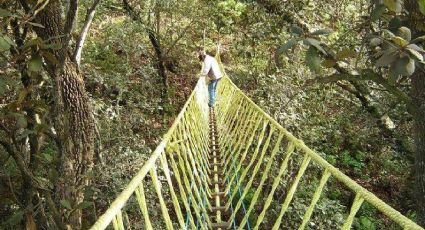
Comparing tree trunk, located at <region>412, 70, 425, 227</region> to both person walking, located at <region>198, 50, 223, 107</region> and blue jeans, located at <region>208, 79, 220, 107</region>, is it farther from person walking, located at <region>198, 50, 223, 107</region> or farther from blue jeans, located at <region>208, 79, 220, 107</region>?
blue jeans, located at <region>208, 79, 220, 107</region>

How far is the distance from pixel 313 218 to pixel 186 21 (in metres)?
5.51

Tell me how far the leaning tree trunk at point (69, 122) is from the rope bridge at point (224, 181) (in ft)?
1.65

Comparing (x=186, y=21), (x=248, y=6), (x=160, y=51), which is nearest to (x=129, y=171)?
(x=248, y=6)

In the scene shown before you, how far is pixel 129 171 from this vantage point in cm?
423

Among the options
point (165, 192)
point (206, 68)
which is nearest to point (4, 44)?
point (165, 192)

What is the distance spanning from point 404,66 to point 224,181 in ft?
5.78

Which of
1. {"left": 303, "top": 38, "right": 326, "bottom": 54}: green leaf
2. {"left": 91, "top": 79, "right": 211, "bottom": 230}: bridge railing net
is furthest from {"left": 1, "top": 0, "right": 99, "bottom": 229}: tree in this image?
{"left": 303, "top": 38, "right": 326, "bottom": 54}: green leaf

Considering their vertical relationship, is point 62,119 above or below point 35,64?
below

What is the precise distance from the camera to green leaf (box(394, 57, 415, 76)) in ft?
4.58

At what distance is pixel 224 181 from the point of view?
2969mm

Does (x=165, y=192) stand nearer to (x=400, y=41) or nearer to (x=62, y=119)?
(x=62, y=119)

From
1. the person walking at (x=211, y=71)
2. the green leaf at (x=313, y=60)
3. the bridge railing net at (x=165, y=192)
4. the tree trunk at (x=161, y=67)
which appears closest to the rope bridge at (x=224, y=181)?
the bridge railing net at (x=165, y=192)

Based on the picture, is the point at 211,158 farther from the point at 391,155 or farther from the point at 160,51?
the point at 160,51

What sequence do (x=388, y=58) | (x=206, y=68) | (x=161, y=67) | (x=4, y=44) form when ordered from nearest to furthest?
(x=4, y=44), (x=388, y=58), (x=206, y=68), (x=161, y=67)
